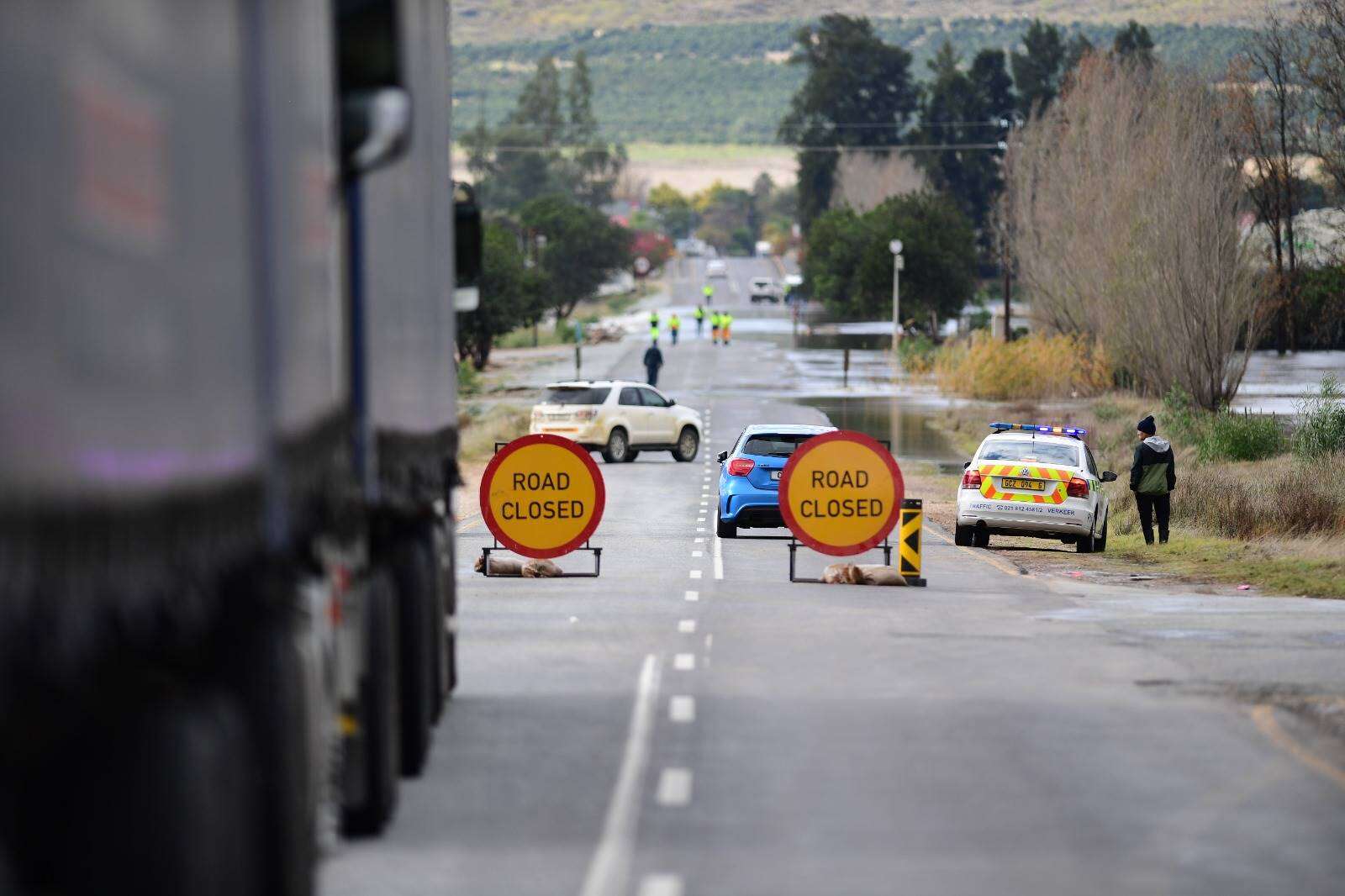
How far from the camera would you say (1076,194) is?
57.9 metres

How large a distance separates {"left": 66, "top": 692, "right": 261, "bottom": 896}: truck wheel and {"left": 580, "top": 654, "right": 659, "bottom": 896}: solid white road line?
10.4ft

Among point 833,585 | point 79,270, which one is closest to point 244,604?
point 79,270

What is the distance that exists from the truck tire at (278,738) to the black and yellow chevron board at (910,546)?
1479 centimetres

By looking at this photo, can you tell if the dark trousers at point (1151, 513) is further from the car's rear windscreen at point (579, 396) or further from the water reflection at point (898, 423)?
the car's rear windscreen at point (579, 396)

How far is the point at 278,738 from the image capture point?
20.6ft

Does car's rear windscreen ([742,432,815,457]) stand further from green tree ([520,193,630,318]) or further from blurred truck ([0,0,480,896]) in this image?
green tree ([520,193,630,318])

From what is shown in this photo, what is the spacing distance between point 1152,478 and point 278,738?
21236mm

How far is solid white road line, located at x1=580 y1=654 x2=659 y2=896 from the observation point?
860 centimetres

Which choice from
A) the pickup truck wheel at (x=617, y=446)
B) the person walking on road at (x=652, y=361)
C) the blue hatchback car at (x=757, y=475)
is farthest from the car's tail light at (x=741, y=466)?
the person walking on road at (x=652, y=361)

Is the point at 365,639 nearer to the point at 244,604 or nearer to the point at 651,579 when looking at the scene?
the point at 244,604

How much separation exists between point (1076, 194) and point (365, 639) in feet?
168

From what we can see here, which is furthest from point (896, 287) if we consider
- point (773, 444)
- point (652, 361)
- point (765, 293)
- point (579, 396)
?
point (765, 293)

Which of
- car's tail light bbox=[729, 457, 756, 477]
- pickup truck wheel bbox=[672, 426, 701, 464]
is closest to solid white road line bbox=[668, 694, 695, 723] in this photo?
car's tail light bbox=[729, 457, 756, 477]

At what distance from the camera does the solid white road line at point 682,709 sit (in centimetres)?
1268
